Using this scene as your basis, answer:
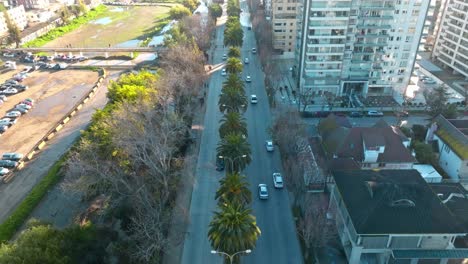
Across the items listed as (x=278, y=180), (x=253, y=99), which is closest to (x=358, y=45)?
(x=253, y=99)

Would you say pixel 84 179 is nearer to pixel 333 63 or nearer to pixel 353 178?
pixel 353 178

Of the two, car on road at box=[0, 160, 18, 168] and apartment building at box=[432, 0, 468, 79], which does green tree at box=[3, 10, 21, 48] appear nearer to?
car on road at box=[0, 160, 18, 168]

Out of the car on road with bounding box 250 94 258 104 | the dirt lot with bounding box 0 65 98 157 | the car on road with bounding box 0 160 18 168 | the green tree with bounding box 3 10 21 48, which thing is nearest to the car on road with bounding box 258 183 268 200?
the car on road with bounding box 250 94 258 104

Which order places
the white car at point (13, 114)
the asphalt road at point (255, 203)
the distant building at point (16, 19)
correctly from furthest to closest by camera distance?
the distant building at point (16, 19) < the white car at point (13, 114) < the asphalt road at point (255, 203)

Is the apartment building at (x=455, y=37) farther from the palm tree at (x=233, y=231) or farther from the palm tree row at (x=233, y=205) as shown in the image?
the palm tree at (x=233, y=231)

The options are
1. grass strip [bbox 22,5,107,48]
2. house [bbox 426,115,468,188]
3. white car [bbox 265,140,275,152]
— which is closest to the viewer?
house [bbox 426,115,468,188]

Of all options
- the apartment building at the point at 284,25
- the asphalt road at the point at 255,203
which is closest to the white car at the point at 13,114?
the asphalt road at the point at 255,203
